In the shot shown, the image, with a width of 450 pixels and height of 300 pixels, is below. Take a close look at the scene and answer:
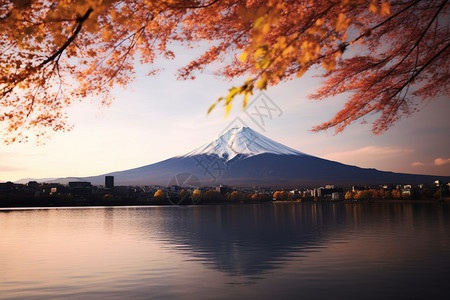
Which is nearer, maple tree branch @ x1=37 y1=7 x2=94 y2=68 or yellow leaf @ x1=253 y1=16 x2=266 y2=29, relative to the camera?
yellow leaf @ x1=253 y1=16 x2=266 y2=29

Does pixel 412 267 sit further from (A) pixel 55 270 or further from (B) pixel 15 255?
(B) pixel 15 255

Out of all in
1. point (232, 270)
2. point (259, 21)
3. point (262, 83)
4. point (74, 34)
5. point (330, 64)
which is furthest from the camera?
point (232, 270)

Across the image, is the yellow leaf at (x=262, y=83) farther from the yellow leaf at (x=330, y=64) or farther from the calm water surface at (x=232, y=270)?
the calm water surface at (x=232, y=270)

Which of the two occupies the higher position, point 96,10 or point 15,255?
point 96,10

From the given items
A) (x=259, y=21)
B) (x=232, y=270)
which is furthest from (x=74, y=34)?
(x=232, y=270)

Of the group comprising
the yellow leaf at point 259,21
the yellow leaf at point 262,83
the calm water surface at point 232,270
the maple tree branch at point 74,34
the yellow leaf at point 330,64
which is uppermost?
the maple tree branch at point 74,34

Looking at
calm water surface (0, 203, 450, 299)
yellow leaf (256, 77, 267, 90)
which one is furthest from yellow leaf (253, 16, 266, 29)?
calm water surface (0, 203, 450, 299)

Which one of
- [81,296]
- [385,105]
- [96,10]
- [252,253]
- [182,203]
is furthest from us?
[182,203]

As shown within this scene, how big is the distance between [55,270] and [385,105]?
12934 mm

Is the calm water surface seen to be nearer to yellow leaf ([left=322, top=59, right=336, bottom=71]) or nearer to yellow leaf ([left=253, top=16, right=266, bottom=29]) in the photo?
yellow leaf ([left=322, top=59, right=336, bottom=71])

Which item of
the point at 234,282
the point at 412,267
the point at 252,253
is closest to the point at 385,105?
the point at 412,267

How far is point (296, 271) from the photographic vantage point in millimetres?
12617

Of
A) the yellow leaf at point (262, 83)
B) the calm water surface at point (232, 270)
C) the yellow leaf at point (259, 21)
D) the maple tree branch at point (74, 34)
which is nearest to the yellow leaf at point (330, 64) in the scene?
the yellow leaf at point (262, 83)

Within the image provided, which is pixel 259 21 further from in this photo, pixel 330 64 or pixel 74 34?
pixel 74 34
